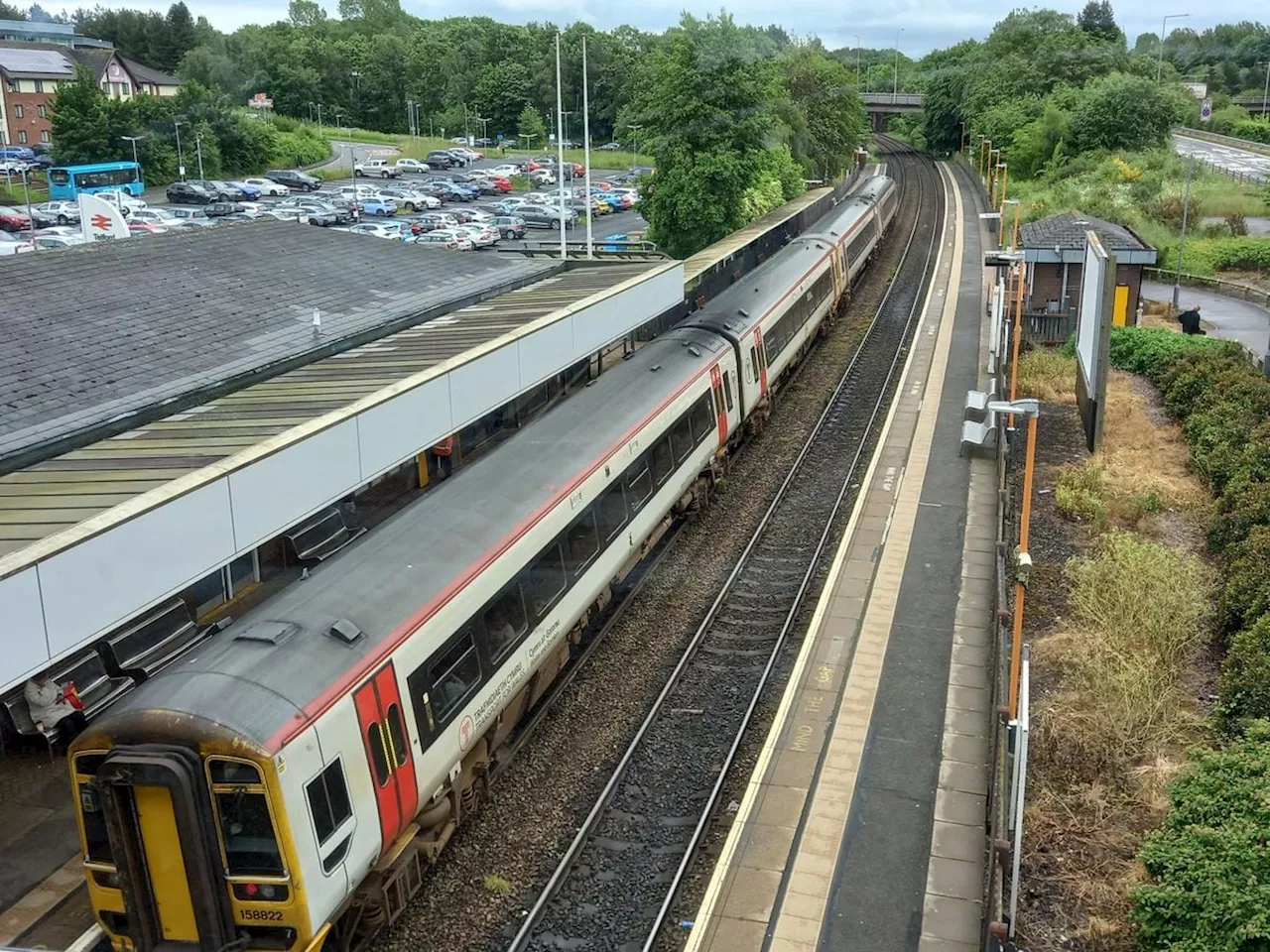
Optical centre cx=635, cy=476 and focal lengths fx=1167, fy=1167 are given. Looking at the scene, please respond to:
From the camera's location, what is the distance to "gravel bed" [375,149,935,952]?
10906 millimetres

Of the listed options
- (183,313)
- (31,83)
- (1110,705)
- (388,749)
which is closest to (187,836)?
(388,749)

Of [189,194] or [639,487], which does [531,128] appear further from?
[639,487]

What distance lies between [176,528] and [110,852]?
10.2 ft

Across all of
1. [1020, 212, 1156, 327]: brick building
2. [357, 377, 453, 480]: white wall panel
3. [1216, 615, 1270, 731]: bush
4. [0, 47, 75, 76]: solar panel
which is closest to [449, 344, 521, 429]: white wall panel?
[357, 377, 453, 480]: white wall panel

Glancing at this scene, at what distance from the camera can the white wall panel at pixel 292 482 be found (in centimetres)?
1184

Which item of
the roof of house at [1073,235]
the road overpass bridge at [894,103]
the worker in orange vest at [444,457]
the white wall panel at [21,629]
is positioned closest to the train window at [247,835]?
the white wall panel at [21,629]

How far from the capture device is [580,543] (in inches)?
566

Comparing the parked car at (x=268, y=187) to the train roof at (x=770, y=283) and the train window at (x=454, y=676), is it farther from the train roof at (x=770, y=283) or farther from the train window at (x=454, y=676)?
the train window at (x=454, y=676)

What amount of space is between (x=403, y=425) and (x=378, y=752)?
5.91m

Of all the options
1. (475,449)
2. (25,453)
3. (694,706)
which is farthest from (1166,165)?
(25,453)

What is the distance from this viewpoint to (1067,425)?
1006 inches

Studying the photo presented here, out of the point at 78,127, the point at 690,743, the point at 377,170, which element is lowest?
the point at 690,743

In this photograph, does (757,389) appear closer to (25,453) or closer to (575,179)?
(25,453)

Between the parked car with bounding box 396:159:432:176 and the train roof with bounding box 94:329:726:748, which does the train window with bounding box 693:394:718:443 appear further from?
the parked car with bounding box 396:159:432:176
